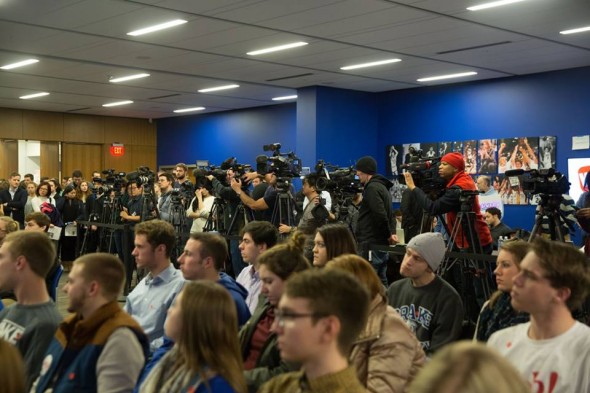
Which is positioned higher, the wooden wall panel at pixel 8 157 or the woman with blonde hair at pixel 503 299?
the wooden wall panel at pixel 8 157

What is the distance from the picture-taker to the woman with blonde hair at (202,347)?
2.11m

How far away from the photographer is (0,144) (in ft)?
51.3

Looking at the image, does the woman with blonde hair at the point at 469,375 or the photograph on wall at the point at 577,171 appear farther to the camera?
the photograph on wall at the point at 577,171

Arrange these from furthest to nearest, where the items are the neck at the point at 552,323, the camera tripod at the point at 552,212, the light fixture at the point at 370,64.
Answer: the light fixture at the point at 370,64 < the camera tripod at the point at 552,212 < the neck at the point at 552,323

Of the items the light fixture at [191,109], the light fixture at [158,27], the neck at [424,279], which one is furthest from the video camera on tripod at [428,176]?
the light fixture at [191,109]

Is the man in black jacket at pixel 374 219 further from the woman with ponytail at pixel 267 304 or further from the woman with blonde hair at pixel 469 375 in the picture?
the woman with blonde hair at pixel 469 375

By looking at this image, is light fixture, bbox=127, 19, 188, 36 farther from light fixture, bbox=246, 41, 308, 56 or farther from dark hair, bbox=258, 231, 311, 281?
dark hair, bbox=258, 231, 311, 281

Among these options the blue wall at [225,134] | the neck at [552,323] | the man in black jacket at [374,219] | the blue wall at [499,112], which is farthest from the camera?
the blue wall at [225,134]

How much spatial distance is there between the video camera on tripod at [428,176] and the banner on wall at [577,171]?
17.4 feet

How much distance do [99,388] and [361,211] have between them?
3840 millimetres

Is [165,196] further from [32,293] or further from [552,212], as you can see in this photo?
[32,293]

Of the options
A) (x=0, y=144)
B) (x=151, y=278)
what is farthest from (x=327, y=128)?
(x=151, y=278)

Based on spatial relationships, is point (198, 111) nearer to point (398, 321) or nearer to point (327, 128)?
point (327, 128)

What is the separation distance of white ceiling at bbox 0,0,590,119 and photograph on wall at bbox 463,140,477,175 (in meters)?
1.07
